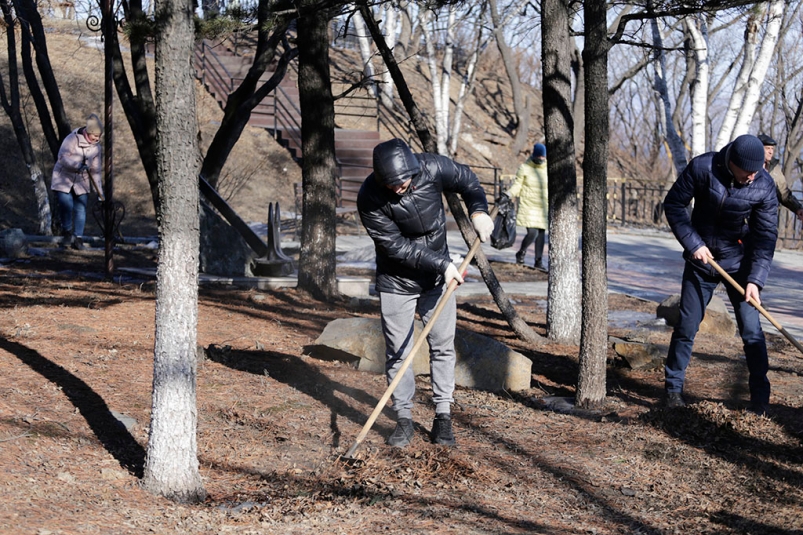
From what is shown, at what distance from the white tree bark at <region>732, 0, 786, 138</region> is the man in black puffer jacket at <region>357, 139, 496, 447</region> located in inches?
355

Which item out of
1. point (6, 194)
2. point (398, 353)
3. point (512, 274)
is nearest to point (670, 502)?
point (398, 353)

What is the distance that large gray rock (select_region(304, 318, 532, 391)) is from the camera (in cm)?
635

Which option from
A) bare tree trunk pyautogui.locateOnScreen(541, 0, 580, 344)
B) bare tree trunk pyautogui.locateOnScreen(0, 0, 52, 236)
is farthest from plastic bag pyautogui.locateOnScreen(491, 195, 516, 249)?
bare tree trunk pyautogui.locateOnScreen(0, 0, 52, 236)

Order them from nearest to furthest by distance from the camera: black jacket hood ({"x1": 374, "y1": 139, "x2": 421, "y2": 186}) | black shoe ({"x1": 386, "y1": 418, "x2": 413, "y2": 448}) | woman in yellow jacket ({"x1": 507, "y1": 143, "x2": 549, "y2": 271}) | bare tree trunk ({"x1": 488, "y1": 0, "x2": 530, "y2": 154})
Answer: black jacket hood ({"x1": 374, "y1": 139, "x2": 421, "y2": 186}) < black shoe ({"x1": 386, "y1": 418, "x2": 413, "y2": 448}) < woman in yellow jacket ({"x1": 507, "y1": 143, "x2": 549, "y2": 271}) < bare tree trunk ({"x1": 488, "y1": 0, "x2": 530, "y2": 154})

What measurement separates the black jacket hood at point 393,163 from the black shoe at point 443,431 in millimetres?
1425

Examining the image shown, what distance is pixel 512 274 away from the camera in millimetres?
12469

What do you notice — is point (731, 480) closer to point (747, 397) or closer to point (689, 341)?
point (689, 341)

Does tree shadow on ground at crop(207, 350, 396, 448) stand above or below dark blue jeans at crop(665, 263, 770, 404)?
below

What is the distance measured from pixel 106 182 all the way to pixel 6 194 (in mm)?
10649

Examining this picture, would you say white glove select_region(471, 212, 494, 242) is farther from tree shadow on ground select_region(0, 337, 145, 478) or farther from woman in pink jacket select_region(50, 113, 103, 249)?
woman in pink jacket select_region(50, 113, 103, 249)

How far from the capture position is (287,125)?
25156 mm

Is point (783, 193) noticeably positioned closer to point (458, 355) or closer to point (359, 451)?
point (458, 355)

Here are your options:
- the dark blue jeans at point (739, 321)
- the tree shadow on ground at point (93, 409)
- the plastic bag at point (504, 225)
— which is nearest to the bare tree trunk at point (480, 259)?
the plastic bag at point (504, 225)

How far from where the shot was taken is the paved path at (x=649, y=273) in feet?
34.7
